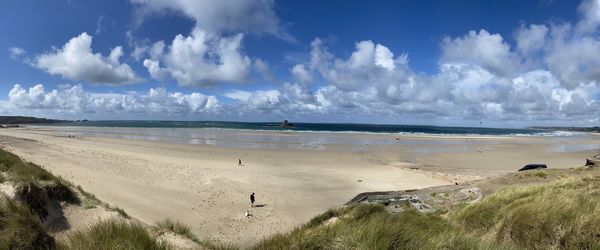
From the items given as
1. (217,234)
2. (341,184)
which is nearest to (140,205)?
(217,234)

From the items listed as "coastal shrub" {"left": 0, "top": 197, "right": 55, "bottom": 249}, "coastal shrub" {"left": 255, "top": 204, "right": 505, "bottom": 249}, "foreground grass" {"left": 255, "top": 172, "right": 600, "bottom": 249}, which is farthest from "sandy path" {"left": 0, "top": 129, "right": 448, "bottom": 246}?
"coastal shrub" {"left": 255, "top": 204, "right": 505, "bottom": 249}

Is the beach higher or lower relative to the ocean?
lower

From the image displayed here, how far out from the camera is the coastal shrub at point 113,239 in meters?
4.36

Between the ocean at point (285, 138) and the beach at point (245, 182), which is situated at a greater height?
the ocean at point (285, 138)

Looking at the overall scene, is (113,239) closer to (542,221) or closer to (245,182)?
(542,221)

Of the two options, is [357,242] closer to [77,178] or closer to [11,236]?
[11,236]

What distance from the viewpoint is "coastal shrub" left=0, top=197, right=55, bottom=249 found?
5.39 meters

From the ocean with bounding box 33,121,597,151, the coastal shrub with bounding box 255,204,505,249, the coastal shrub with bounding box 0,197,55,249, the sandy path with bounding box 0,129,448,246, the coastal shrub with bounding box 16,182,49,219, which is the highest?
the coastal shrub with bounding box 255,204,505,249

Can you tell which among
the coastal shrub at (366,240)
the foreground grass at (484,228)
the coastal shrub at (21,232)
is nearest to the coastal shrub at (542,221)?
the foreground grass at (484,228)

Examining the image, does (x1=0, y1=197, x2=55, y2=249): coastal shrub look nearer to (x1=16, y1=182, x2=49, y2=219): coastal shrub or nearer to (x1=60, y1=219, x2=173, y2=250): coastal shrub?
(x1=60, y1=219, x2=173, y2=250): coastal shrub

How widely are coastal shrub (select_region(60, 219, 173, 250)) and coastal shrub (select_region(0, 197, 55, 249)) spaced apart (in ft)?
4.23

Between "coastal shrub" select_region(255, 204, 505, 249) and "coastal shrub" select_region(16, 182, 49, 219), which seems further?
"coastal shrub" select_region(16, 182, 49, 219)

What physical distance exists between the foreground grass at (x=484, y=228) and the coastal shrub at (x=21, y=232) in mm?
3532

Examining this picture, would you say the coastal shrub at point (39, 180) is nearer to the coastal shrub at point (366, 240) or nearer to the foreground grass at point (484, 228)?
the foreground grass at point (484, 228)
